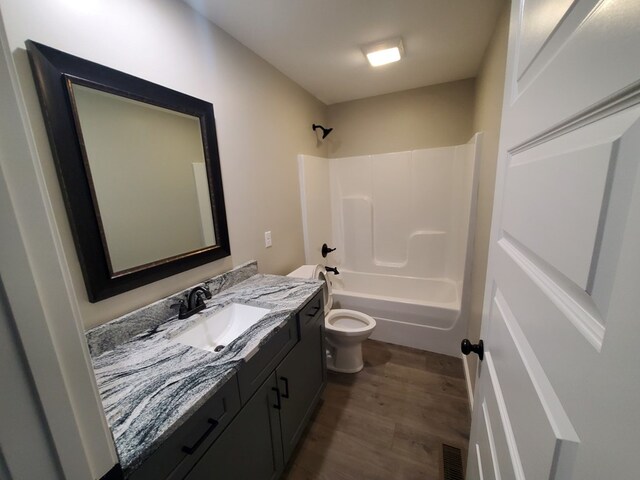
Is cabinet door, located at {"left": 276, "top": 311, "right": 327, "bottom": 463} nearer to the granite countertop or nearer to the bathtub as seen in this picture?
the granite countertop

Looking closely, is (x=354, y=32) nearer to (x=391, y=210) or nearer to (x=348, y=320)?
(x=391, y=210)

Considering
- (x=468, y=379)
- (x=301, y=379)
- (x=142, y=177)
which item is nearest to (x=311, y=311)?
(x=301, y=379)

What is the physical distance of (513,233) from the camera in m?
0.63

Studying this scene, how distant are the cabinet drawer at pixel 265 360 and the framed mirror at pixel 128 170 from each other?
61 centimetres

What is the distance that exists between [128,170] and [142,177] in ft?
0.21

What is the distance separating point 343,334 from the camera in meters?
2.01

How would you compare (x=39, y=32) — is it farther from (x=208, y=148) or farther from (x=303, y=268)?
(x=303, y=268)

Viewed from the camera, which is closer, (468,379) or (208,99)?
(208,99)

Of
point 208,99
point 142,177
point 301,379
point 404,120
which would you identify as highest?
point 404,120

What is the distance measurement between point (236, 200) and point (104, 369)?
1.06 metres

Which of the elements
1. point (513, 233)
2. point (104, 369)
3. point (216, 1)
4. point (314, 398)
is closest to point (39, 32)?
point (216, 1)

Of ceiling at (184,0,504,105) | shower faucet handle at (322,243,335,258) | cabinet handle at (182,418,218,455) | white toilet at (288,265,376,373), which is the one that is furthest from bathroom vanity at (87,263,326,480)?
ceiling at (184,0,504,105)

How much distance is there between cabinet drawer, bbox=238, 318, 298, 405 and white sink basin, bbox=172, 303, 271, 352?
163 mm

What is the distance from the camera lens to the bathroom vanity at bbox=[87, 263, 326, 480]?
0.71 metres
